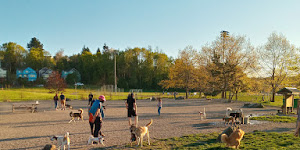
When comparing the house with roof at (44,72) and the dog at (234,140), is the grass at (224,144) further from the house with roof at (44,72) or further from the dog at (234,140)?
the house with roof at (44,72)

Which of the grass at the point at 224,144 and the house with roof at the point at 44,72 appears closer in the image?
the grass at the point at 224,144

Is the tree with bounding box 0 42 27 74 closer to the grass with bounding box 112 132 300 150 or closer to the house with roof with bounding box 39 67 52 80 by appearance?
the house with roof with bounding box 39 67 52 80

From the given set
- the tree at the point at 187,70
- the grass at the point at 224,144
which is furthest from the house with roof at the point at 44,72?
the grass at the point at 224,144

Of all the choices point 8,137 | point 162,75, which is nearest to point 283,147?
point 8,137

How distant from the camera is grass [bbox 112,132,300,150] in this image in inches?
307

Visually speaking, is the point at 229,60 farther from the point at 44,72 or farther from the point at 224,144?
the point at 44,72

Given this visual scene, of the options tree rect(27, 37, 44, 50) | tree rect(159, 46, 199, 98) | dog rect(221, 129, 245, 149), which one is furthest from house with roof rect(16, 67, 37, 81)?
dog rect(221, 129, 245, 149)

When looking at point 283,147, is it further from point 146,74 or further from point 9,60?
point 9,60

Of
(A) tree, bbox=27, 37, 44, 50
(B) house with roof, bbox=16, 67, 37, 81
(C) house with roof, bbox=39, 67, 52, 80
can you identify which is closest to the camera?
(B) house with roof, bbox=16, 67, 37, 81

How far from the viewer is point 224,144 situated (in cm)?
811

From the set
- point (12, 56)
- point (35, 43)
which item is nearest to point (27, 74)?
point (12, 56)

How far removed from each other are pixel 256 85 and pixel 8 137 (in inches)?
1360

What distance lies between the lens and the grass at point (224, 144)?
7793 mm

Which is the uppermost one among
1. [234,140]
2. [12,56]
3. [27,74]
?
[12,56]
